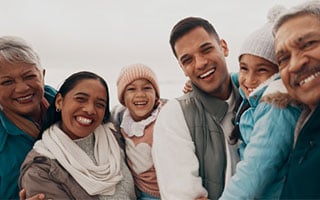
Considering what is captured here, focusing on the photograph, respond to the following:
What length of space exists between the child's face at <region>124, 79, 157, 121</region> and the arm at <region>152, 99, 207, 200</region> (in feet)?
0.69

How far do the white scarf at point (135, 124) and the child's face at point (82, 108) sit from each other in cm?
17

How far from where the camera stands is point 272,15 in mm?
1478

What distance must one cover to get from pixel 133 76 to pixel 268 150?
90 centimetres

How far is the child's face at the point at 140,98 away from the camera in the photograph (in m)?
1.89

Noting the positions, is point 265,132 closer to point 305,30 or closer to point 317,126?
point 317,126

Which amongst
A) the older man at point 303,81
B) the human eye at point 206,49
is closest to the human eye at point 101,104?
the human eye at point 206,49

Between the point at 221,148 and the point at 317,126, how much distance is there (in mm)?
520

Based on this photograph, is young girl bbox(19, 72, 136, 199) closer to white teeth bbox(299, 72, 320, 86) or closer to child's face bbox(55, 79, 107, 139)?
child's face bbox(55, 79, 107, 139)

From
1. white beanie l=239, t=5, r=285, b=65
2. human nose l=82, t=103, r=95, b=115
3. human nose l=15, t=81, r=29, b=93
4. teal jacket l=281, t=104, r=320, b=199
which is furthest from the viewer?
human nose l=15, t=81, r=29, b=93

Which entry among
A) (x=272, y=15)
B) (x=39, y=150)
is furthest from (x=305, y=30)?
(x=39, y=150)

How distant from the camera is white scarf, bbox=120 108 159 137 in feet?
6.12

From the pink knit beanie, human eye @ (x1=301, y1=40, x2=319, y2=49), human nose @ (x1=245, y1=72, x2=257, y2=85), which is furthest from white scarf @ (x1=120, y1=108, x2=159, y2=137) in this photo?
human eye @ (x1=301, y1=40, x2=319, y2=49)

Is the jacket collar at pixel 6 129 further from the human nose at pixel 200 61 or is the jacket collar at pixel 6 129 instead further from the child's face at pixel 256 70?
the child's face at pixel 256 70

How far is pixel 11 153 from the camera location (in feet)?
5.90
